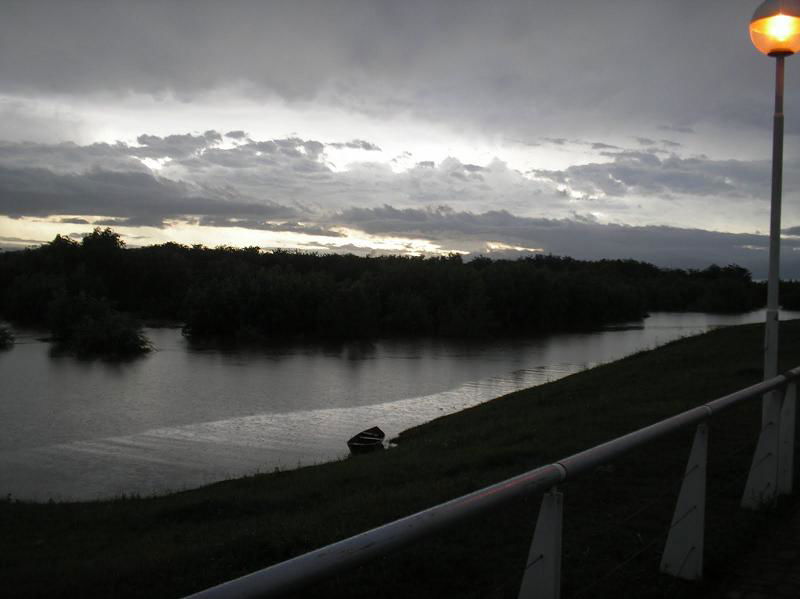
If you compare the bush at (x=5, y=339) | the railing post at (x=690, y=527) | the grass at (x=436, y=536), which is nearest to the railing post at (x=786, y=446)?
the grass at (x=436, y=536)

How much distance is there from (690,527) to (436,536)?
1.61 m

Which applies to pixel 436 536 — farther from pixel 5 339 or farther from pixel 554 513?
pixel 5 339

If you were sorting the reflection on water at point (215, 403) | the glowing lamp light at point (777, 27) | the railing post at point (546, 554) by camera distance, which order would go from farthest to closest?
the reflection on water at point (215, 403)
the glowing lamp light at point (777, 27)
the railing post at point (546, 554)

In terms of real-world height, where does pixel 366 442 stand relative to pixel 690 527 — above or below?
below

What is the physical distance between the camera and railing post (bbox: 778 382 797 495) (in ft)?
19.1

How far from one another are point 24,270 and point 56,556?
84.4 m

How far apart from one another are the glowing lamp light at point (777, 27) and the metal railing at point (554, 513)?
108 inches

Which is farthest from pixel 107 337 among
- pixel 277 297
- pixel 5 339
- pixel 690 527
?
pixel 690 527

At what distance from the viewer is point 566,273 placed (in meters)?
89.6

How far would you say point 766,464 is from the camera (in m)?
5.45

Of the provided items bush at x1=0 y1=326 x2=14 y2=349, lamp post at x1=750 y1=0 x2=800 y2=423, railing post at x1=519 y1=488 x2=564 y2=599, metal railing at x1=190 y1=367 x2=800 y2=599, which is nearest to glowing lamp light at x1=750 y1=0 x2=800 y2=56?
lamp post at x1=750 y1=0 x2=800 y2=423

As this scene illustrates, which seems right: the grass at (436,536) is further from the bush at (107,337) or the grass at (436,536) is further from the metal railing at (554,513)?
the bush at (107,337)

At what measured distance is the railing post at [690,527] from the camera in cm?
412

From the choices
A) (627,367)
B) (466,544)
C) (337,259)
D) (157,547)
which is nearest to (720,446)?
(466,544)
